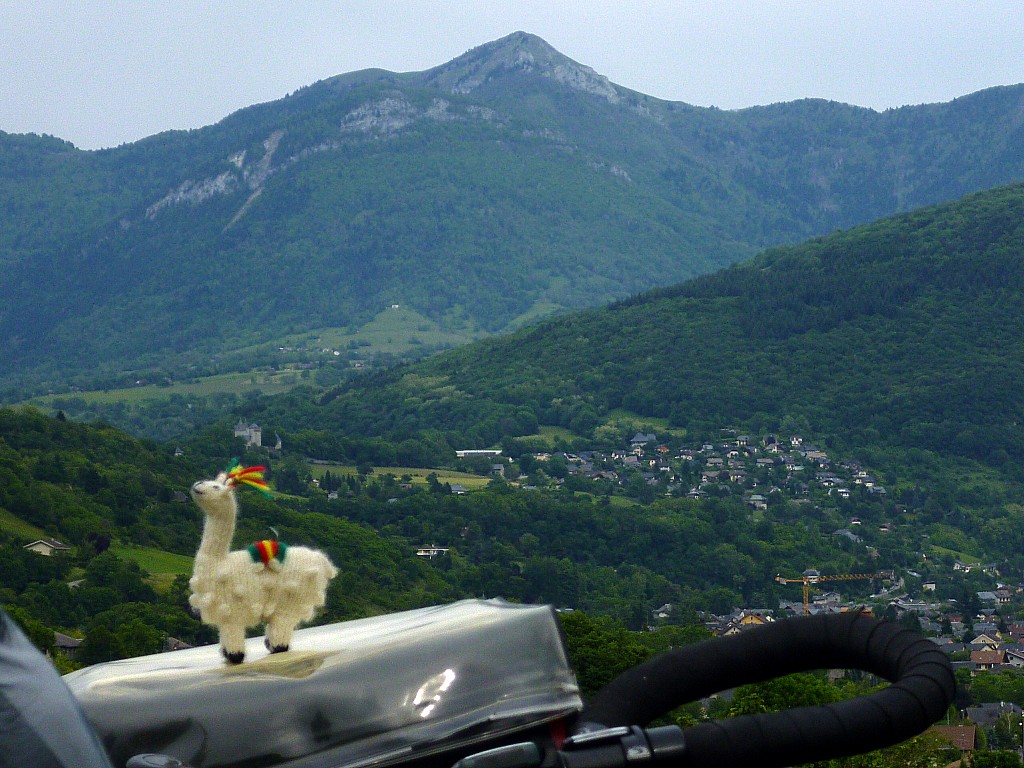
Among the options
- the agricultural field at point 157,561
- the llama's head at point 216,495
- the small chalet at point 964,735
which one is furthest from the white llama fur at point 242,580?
the agricultural field at point 157,561

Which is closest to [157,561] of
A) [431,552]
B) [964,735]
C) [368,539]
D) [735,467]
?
[368,539]

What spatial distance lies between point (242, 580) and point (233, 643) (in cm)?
42

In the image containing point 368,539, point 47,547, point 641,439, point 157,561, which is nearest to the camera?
point 157,561

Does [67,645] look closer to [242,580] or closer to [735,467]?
[242,580]

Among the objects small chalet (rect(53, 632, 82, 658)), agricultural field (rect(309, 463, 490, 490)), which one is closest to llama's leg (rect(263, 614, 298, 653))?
small chalet (rect(53, 632, 82, 658))

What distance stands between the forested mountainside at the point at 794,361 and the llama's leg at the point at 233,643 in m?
151

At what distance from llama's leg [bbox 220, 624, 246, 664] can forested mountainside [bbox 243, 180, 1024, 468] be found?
151 metres

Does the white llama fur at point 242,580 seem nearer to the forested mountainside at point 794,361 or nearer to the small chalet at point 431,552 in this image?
the small chalet at point 431,552

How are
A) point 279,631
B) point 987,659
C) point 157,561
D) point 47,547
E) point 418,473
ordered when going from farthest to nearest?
point 418,473 → point 987,659 → point 47,547 → point 157,561 → point 279,631

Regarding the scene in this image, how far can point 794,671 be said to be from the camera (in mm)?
2174

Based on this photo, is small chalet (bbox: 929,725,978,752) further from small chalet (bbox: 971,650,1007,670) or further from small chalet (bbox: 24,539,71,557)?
small chalet (bbox: 24,539,71,557)

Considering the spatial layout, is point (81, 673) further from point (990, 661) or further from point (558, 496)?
point (558, 496)

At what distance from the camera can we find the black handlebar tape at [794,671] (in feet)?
6.16

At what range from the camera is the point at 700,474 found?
145 metres
